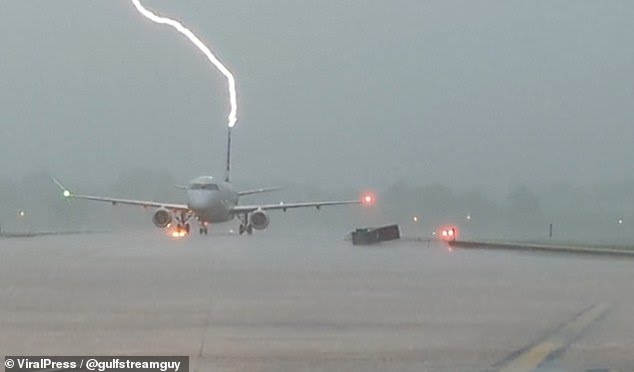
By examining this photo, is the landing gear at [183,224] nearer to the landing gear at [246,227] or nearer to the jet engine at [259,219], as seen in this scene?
the landing gear at [246,227]

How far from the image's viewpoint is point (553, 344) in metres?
13.1

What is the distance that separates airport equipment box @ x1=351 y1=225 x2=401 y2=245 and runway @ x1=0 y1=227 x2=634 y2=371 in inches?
753

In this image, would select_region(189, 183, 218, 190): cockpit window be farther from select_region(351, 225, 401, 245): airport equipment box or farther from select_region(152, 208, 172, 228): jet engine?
select_region(351, 225, 401, 245): airport equipment box

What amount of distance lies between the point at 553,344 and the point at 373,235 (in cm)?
3921

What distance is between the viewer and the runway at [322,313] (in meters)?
12.0

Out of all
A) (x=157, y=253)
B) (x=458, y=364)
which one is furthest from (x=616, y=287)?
(x=157, y=253)

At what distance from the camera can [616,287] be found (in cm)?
2320

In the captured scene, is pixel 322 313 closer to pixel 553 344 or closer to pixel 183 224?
pixel 553 344

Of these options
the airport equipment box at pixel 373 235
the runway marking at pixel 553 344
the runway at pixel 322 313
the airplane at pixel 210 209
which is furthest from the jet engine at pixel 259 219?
the runway marking at pixel 553 344

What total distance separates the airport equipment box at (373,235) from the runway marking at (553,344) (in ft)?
109

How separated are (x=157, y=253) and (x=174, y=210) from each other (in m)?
31.9

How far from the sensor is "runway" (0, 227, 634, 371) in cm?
1204

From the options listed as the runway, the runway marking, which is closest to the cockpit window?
the runway

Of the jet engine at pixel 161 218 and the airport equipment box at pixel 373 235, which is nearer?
the airport equipment box at pixel 373 235
